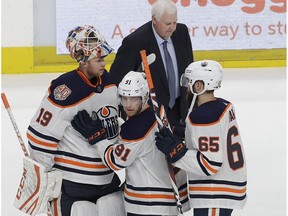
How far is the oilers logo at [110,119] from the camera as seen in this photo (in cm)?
309

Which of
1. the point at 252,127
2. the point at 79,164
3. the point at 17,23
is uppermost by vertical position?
the point at 79,164

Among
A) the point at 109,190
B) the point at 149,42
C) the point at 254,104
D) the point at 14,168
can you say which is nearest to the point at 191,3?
the point at 254,104

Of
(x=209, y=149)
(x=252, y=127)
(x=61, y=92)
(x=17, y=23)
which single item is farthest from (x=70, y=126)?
(x=17, y=23)

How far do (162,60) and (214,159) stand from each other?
965 mm

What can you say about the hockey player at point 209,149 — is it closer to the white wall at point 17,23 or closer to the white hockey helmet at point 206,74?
the white hockey helmet at point 206,74

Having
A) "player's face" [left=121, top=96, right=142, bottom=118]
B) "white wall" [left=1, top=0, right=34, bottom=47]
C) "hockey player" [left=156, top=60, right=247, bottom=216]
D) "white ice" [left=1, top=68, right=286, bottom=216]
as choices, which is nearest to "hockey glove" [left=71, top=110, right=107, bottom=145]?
"player's face" [left=121, top=96, right=142, bottom=118]

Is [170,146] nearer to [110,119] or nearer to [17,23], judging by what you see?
[110,119]

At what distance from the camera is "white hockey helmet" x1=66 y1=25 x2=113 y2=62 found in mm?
3012

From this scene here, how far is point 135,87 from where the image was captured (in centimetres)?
297

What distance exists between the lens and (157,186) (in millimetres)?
3012

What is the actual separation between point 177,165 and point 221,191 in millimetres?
178

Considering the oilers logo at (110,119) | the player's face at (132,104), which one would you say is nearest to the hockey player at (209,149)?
the player's face at (132,104)

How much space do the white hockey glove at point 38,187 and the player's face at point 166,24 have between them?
90 cm

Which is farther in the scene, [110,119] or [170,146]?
[110,119]
